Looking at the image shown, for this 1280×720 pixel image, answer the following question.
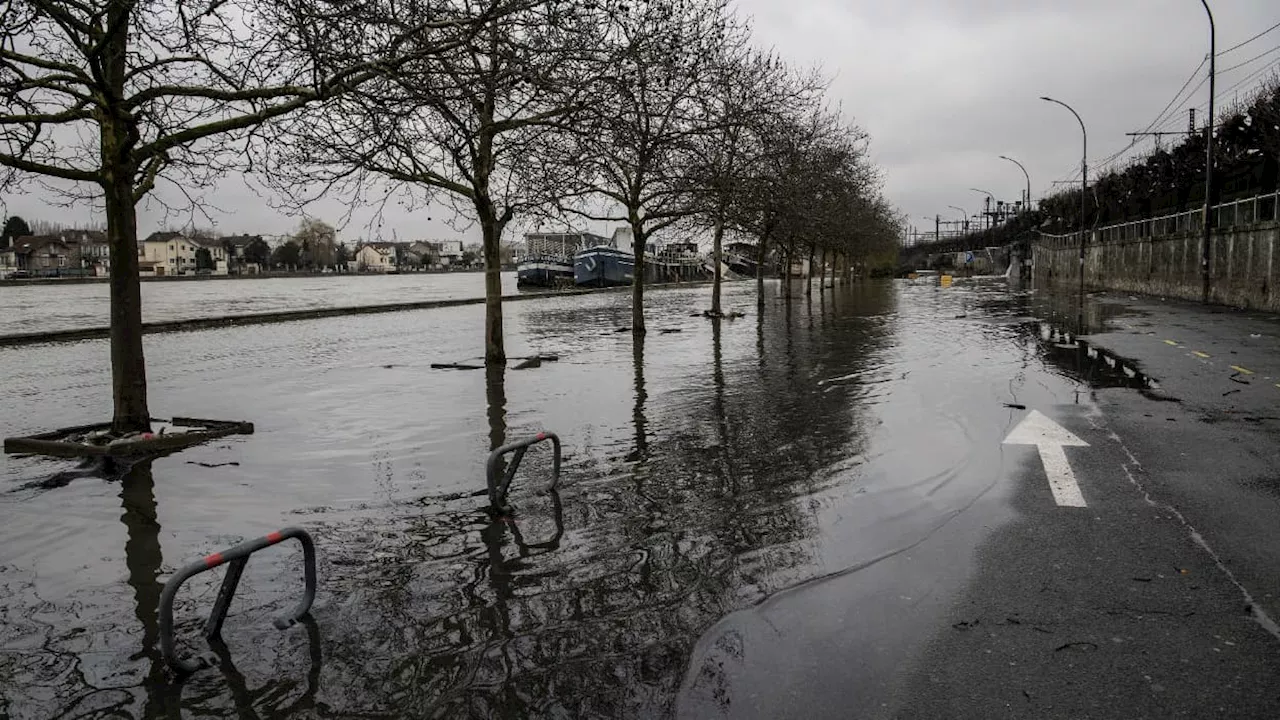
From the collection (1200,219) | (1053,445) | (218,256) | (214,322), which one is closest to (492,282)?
(1053,445)

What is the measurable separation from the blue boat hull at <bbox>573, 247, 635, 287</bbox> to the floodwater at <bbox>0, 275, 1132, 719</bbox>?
5914cm

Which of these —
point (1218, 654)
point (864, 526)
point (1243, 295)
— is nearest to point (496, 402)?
point (864, 526)

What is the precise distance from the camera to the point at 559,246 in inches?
3376

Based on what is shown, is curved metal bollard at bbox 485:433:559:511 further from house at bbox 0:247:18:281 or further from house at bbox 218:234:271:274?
house at bbox 218:234:271:274

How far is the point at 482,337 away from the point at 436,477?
1701 centimetres

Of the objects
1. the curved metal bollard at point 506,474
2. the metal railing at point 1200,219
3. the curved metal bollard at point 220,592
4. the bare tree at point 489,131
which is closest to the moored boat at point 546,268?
the metal railing at point 1200,219

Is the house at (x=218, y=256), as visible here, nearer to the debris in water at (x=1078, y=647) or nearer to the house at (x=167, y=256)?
the house at (x=167, y=256)

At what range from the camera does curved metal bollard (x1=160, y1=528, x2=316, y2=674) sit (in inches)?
154

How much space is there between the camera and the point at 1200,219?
35156 mm

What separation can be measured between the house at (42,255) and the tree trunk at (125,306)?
141469 mm

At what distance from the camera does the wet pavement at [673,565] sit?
153 inches

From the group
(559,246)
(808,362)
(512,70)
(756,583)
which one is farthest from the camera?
(559,246)

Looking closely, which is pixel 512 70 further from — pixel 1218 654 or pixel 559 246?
pixel 559 246

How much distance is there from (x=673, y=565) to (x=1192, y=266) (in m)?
37.0
